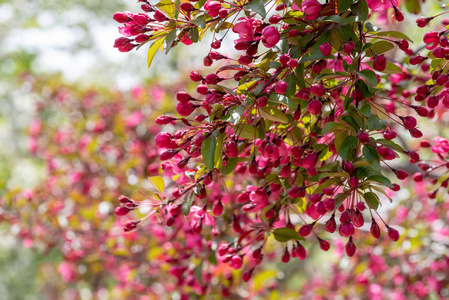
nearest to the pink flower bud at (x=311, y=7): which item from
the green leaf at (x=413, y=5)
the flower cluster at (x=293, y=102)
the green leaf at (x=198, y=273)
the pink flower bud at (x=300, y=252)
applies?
the flower cluster at (x=293, y=102)

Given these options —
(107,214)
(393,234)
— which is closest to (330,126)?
(393,234)

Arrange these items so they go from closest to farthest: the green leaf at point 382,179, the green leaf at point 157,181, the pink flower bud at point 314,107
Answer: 1. the green leaf at point 382,179
2. the pink flower bud at point 314,107
3. the green leaf at point 157,181

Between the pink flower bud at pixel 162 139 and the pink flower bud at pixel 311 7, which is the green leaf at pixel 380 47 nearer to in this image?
the pink flower bud at pixel 311 7

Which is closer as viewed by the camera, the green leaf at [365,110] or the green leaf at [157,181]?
the green leaf at [365,110]

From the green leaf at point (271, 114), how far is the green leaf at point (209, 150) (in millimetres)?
147

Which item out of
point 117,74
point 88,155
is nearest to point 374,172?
point 88,155

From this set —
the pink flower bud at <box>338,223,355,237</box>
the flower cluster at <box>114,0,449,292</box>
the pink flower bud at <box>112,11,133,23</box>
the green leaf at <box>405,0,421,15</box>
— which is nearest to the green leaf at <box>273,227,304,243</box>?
the flower cluster at <box>114,0,449,292</box>

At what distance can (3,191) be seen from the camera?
11.3 feet

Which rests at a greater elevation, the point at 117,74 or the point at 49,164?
the point at 49,164

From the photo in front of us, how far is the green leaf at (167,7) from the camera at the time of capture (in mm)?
1081

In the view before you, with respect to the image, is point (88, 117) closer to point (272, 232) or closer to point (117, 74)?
point (272, 232)

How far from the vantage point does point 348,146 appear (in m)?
1.00

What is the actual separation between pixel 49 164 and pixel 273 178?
12.7 feet

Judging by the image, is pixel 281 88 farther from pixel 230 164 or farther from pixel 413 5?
pixel 413 5
